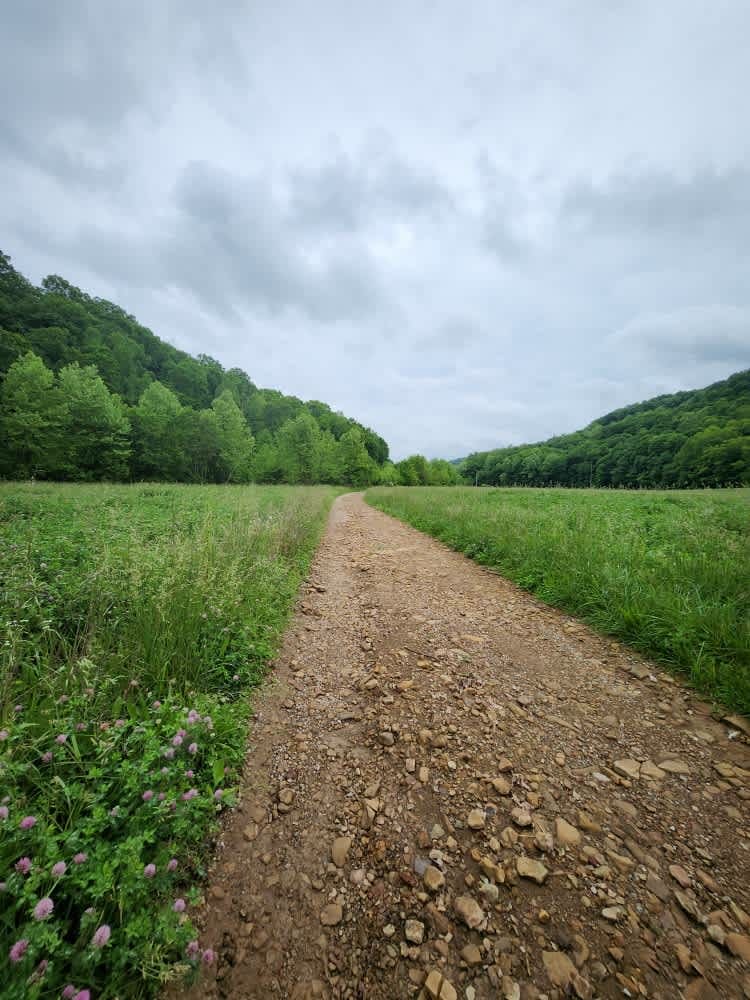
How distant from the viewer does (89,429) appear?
3136cm

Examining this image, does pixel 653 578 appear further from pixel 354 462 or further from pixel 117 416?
pixel 354 462

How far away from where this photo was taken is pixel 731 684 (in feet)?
9.72

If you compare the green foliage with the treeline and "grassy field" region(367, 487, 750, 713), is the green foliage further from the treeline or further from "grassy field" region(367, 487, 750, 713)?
"grassy field" region(367, 487, 750, 713)

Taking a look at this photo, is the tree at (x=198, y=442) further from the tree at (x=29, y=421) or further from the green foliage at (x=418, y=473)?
the green foliage at (x=418, y=473)

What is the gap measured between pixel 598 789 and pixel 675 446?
72038 mm

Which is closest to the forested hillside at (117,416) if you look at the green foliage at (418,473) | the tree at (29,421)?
the tree at (29,421)

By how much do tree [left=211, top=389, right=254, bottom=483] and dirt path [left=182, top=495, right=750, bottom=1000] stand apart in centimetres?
3829

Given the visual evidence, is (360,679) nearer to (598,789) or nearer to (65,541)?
(598,789)

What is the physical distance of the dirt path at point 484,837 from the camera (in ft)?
4.87

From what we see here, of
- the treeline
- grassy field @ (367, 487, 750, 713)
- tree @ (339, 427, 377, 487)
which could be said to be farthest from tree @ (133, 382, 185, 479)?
the treeline

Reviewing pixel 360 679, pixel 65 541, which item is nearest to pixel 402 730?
pixel 360 679

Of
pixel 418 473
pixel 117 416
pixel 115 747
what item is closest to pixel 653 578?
pixel 115 747

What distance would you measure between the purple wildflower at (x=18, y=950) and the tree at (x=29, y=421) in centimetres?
3467

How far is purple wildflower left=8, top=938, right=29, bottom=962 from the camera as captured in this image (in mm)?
1135
